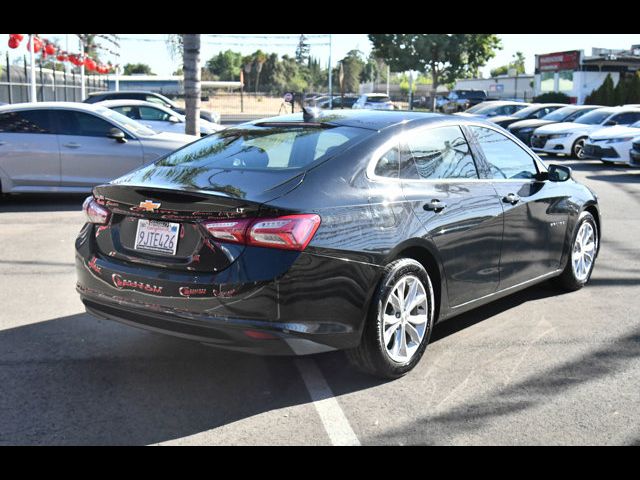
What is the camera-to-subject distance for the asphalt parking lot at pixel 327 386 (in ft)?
12.6

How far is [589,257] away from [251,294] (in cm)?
415

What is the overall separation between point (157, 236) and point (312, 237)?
2.94 ft

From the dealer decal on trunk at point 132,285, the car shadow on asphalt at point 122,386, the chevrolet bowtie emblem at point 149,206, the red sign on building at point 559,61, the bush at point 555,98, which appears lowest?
the car shadow on asphalt at point 122,386

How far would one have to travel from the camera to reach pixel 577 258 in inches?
266

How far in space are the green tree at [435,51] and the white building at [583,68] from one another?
17.0 feet

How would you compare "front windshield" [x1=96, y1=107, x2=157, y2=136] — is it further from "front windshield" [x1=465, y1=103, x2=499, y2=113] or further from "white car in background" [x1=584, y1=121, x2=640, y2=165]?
"front windshield" [x1=465, y1=103, x2=499, y2=113]

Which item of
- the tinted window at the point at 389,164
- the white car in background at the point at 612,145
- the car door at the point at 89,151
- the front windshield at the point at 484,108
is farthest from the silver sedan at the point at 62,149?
the front windshield at the point at 484,108

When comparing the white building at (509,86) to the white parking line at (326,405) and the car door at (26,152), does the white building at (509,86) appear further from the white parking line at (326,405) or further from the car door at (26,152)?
the white parking line at (326,405)

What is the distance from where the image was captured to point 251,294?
400cm

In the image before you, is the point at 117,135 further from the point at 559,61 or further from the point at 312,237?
the point at 559,61

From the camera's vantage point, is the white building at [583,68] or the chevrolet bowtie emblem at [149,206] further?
the white building at [583,68]

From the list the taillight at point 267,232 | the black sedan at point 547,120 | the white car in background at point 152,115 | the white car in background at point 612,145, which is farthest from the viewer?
the black sedan at point 547,120

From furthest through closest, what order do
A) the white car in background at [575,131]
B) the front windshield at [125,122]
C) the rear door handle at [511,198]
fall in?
the white car in background at [575,131], the front windshield at [125,122], the rear door handle at [511,198]
